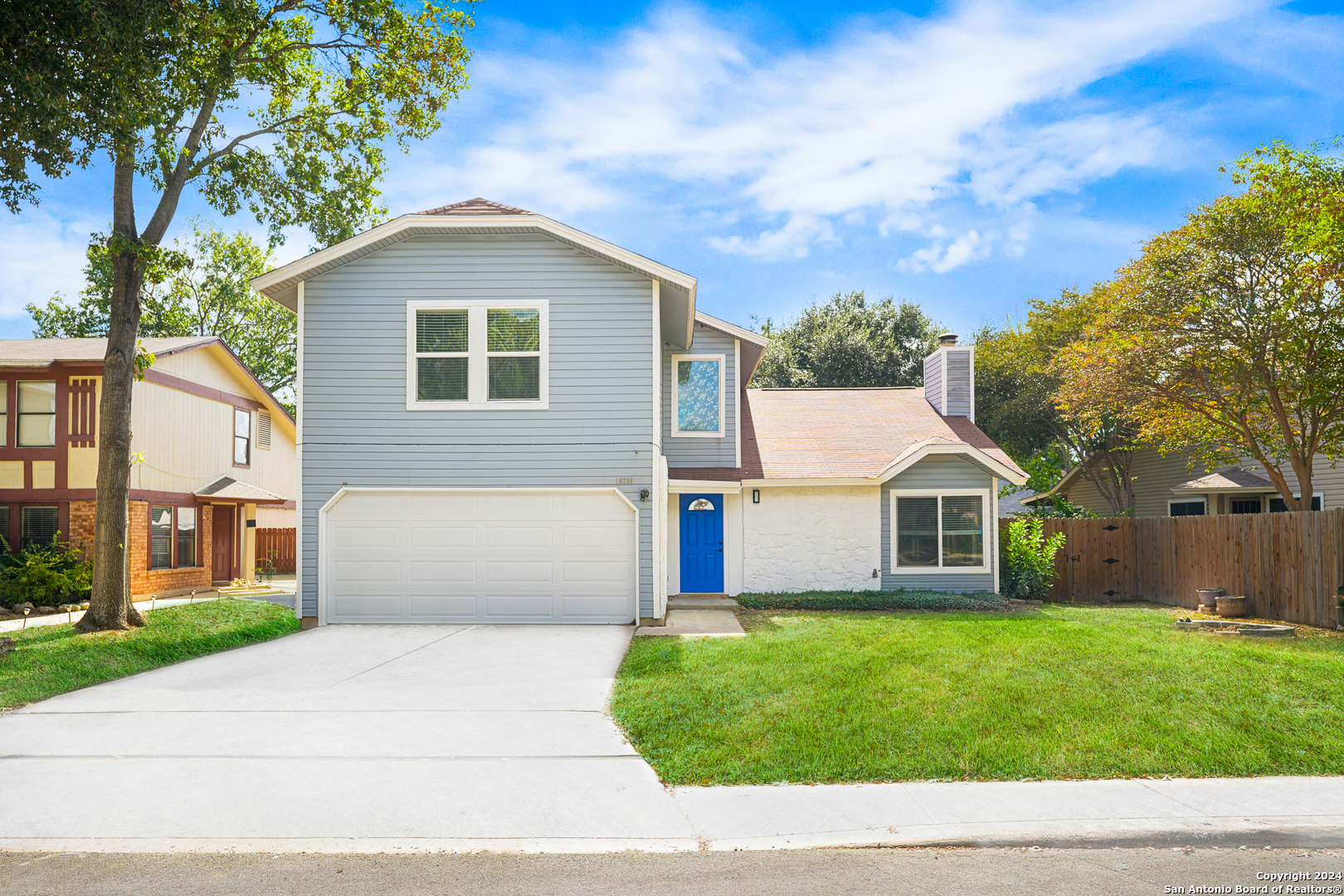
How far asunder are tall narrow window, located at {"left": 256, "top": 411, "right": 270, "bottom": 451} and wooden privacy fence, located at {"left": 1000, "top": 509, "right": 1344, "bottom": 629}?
19971 mm

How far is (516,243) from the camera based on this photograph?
13359 mm

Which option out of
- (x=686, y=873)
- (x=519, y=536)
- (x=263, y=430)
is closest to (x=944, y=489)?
(x=519, y=536)

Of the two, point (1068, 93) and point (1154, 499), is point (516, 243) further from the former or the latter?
point (1154, 499)

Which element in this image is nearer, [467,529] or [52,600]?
[467,529]

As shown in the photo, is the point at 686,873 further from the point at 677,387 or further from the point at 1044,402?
the point at 1044,402

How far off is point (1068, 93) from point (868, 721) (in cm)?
1282

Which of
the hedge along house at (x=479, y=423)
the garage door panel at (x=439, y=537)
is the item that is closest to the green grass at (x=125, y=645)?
the hedge along house at (x=479, y=423)

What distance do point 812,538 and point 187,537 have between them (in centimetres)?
1495

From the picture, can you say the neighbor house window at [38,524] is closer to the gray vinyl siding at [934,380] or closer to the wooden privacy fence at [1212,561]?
the gray vinyl siding at [934,380]

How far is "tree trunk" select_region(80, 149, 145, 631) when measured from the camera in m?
12.2

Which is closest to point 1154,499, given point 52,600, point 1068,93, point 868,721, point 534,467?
point 1068,93

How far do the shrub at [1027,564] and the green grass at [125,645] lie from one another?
1330 cm

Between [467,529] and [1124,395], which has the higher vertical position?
[1124,395]

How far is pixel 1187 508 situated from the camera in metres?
24.1
